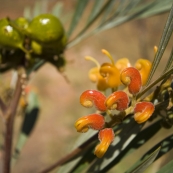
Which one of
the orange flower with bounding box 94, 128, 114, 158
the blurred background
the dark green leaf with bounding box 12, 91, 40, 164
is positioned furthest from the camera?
the blurred background

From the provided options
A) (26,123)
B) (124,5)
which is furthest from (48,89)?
(124,5)

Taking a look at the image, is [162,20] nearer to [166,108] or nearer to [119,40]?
[119,40]

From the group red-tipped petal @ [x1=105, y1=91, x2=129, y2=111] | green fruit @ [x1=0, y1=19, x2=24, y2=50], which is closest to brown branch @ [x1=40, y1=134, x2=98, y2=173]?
red-tipped petal @ [x1=105, y1=91, x2=129, y2=111]

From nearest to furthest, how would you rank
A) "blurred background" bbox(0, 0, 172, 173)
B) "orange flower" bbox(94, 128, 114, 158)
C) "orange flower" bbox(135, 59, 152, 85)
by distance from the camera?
"orange flower" bbox(94, 128, 114, 158), "orange flower" bbox(135, 59, 152, 85), "blurred background" bbox(0, 0, 172, 173)

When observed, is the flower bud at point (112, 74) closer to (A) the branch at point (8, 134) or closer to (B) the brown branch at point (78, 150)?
(B) the brown branch at point (78, 150)

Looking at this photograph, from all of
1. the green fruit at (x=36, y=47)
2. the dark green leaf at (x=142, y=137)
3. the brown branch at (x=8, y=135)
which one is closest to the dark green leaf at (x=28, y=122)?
the brown branch at (x=8, y=135)

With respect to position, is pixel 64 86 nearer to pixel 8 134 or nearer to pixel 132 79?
pixel 8 134

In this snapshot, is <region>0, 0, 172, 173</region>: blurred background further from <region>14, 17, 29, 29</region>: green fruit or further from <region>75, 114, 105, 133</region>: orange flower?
<region>75, 114, 105, 133</region>: orange flower
